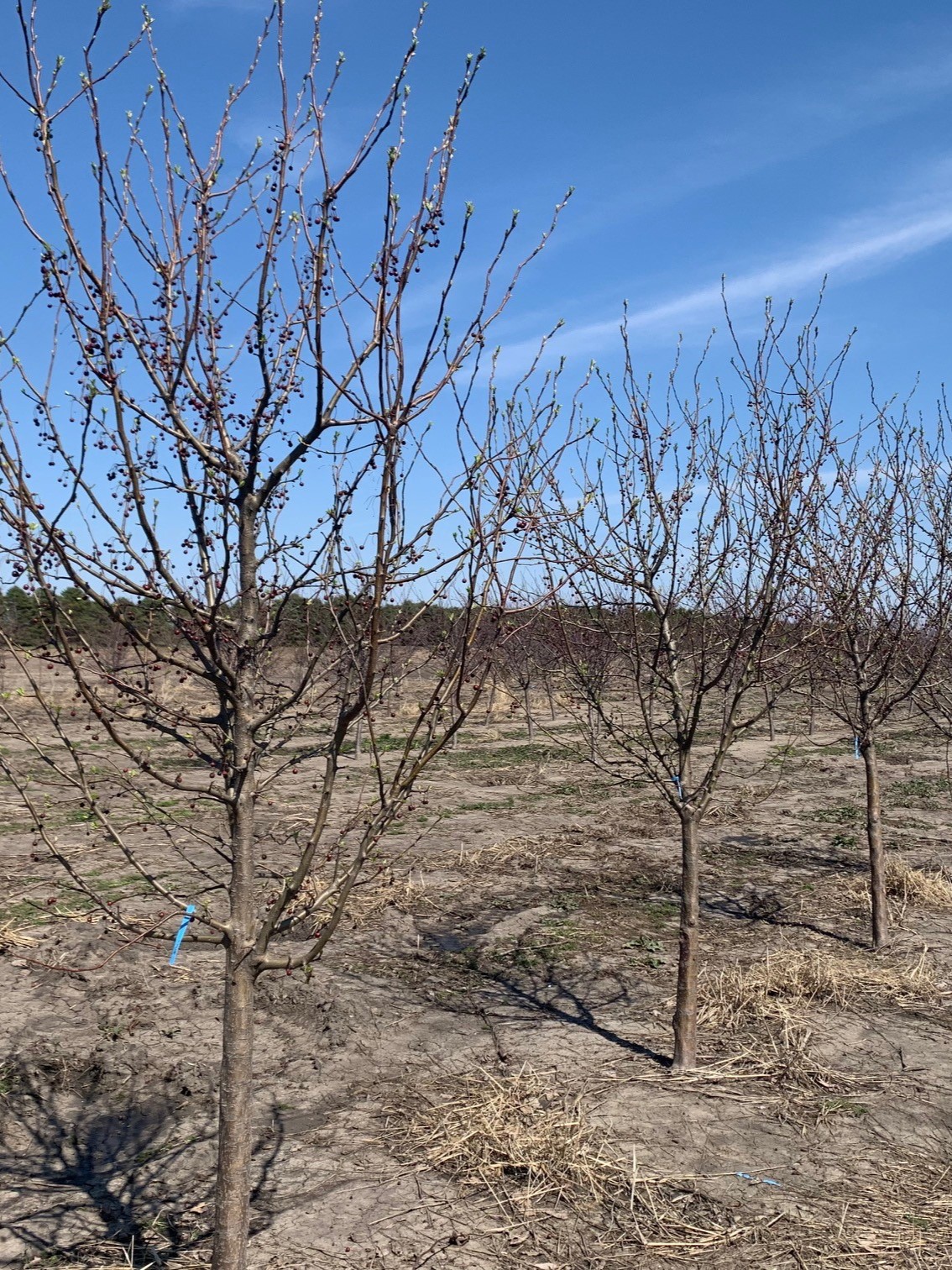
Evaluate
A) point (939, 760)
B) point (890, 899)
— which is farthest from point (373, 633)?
point (939, 760)

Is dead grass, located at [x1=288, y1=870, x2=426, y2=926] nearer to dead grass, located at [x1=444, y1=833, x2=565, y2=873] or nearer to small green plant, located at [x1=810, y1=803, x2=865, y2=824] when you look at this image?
dead grass, located at [x1=444, y1=833, x2=565, y2=873]

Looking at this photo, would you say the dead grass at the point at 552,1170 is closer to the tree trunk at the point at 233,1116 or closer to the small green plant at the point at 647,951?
the tree trunk at the point at 233,1116

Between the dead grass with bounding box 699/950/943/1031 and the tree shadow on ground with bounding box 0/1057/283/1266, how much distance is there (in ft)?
8.97

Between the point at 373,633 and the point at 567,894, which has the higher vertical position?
the point at 373,633

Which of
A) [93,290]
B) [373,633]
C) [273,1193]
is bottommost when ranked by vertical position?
[273,1193]

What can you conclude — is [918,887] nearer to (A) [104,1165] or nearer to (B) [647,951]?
(B) [647,951]

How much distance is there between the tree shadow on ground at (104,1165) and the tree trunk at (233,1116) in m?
1.00

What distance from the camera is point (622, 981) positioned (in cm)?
641

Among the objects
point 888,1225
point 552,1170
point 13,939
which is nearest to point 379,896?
point 13,939

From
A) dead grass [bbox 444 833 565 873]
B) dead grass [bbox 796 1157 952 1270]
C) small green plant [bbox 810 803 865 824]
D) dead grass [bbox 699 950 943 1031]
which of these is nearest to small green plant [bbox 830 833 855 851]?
small green plant [bbox 810 803 865 824]

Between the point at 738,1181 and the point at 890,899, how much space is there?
484 cm

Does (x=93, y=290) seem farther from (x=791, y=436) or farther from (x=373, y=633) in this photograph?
(x=791, y=436)

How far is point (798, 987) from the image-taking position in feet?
19.5

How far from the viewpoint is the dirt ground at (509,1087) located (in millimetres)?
3656
